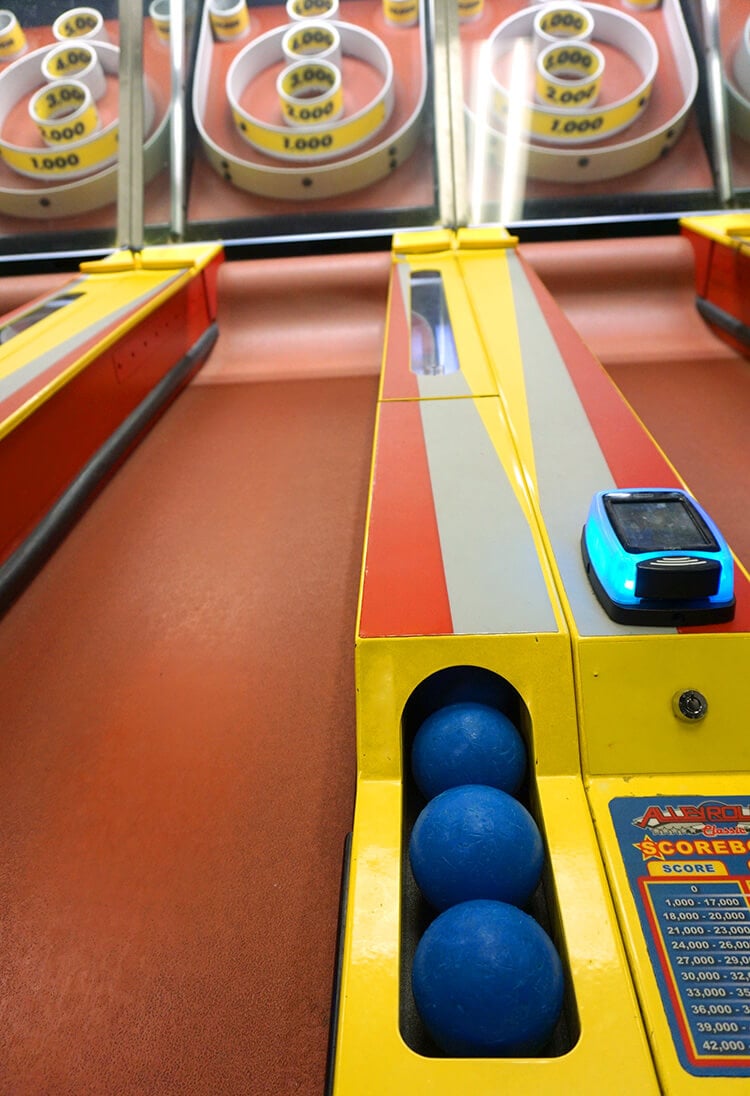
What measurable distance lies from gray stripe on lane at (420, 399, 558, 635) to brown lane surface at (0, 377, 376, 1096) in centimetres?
36

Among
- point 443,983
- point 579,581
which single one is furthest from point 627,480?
point 443,983

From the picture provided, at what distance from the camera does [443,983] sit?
2.25 ft

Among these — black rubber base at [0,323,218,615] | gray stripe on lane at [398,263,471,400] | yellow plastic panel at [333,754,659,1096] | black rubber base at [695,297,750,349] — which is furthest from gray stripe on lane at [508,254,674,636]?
black rubber base at [0,323,218,615]

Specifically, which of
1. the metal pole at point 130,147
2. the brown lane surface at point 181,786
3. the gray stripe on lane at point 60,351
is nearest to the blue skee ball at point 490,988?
the brown lane surface at point 181,786

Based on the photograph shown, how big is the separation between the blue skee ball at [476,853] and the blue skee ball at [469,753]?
7 centimetres

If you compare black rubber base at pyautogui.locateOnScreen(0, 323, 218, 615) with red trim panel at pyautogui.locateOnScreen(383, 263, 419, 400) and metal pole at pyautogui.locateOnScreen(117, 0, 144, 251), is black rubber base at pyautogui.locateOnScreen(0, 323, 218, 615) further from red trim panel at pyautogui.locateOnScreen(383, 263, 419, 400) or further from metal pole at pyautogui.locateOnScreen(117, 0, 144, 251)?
red trim panel at pyautogui.locateOnScreen(383, 263, 419, 400)

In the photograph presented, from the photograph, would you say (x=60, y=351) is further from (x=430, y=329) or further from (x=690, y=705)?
(x=690, y=705)

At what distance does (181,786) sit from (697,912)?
738 mm

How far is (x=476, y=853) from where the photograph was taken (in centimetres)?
77

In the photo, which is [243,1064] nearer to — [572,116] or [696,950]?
[696,950]

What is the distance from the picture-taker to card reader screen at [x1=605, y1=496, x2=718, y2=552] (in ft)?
3.11

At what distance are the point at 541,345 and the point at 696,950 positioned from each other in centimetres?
139

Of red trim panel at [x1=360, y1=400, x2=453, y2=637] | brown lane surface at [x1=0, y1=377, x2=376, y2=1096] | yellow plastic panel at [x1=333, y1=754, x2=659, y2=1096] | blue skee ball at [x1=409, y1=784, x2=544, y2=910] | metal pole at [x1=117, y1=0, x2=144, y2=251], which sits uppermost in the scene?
metal pole at [x1=117, y1=0, x2=144, y2=251]

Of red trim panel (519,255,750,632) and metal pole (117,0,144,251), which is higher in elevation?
metal pole (117,0,144,251)
